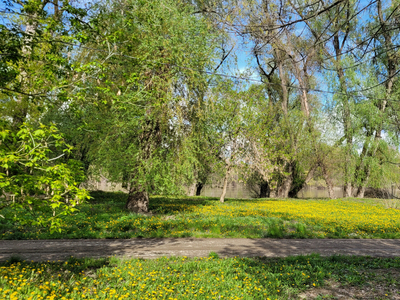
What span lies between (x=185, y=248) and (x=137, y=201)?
6.03 m

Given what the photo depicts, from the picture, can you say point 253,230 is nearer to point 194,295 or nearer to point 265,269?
point 265,269

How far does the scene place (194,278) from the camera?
565 cm

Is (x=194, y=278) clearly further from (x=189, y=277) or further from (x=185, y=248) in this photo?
(x=185, y=248)

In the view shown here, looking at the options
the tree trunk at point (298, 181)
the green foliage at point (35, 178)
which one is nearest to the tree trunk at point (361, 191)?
the tree trunk at point (298, 181)

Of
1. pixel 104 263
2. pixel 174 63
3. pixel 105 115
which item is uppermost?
pixel 174 63

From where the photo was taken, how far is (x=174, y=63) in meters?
13.1

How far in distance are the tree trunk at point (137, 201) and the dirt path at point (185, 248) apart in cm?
462

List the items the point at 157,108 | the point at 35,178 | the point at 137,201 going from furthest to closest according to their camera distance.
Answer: the point at 137,201 < the point at 157,108 < the point at 35,178

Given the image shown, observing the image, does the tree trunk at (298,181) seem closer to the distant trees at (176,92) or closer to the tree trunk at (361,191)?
the distant trees at (176,92)

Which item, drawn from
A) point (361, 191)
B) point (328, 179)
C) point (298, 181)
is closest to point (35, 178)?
point (328, 179)

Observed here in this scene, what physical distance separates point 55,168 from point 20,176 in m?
0.49

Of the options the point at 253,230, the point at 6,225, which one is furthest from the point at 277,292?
the point at 6,225

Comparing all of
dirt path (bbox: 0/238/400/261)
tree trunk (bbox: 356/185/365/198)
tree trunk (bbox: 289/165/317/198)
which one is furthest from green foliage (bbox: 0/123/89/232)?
tree trunk (bbox: 356/185/365/198)

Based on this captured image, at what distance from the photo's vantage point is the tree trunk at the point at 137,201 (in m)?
13.8
